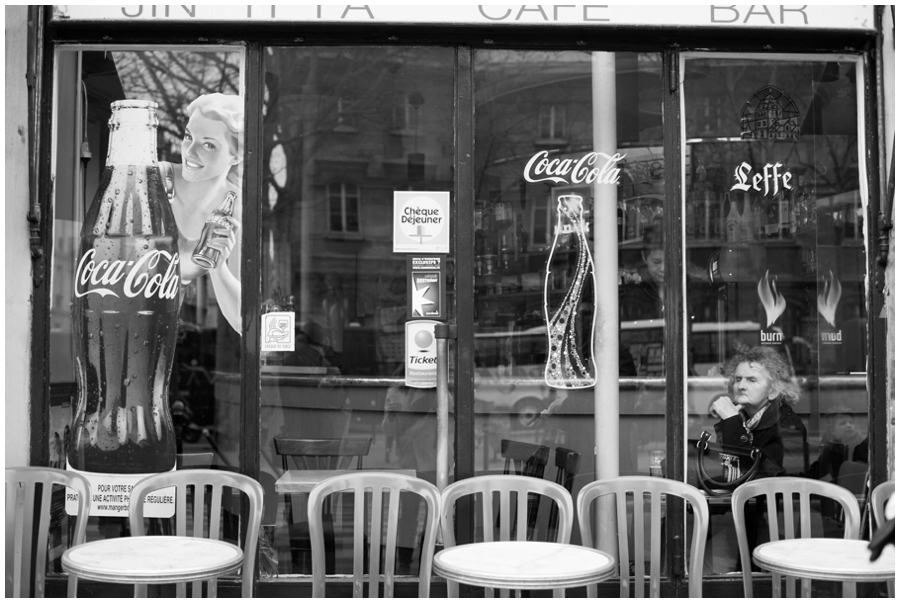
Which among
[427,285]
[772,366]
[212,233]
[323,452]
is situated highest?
[212,233]

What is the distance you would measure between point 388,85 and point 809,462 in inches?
113

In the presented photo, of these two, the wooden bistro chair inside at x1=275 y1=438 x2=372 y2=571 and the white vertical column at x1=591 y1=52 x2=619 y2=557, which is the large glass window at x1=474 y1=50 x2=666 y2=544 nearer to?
the white vertical column at x1=591 y1=52 x2=619 y2=557

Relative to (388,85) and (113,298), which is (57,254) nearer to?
(113,298)

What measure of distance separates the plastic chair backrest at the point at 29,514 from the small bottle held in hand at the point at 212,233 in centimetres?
117

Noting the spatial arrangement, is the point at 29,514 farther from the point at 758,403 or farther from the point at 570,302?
the point at 758,403

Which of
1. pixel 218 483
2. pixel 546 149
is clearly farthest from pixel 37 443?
pixel 546 149

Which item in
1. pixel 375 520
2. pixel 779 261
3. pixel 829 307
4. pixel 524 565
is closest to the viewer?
pixel 524 565

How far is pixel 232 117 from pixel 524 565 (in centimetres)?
258

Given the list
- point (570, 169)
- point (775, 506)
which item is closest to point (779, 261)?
point (570, 169)

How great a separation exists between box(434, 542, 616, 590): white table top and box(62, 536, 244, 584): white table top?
0.80 m

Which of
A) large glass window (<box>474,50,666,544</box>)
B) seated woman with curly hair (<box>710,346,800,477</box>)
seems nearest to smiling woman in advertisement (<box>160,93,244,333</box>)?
large glass window (<box>474,50,666,544</box>)

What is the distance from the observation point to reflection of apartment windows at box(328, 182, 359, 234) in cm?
485

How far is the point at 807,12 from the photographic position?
444 centimetres

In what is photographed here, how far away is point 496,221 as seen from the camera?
4688 millimetres
